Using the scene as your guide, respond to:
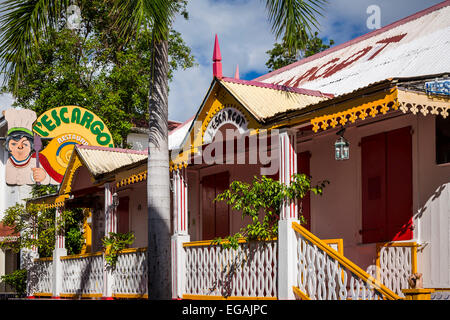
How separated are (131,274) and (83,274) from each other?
109 inches

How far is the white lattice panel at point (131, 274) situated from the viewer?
14.4 meters

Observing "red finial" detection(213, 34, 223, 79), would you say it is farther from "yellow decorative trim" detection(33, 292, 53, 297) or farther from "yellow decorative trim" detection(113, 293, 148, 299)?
"yellow decorative trim" detection(33, 292, 53, 297)

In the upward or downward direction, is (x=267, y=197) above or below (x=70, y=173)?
below

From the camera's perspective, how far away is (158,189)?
11.5 meters

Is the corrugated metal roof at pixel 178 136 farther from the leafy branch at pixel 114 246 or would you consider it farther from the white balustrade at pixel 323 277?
the white balustrade at pixel 323 277

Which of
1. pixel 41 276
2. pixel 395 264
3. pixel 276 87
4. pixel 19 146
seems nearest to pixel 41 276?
pixel 41 276

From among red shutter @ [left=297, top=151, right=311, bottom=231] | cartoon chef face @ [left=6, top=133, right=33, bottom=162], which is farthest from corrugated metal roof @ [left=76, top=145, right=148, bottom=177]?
red shutter @ [left=297, top=151, right=311, bottom=231]

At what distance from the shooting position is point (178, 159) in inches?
543

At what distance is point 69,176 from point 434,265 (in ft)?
36.5

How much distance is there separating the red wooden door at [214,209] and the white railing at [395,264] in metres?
5.26

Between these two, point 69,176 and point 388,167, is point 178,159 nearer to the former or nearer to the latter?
point 388,167

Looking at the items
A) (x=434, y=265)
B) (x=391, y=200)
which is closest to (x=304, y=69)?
(x=391, y=200)

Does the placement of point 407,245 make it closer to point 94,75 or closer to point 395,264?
point 395,264

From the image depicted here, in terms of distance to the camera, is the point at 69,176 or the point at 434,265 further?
the point at 69,176
